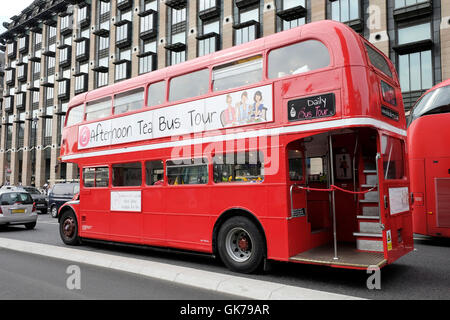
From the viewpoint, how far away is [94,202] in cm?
948

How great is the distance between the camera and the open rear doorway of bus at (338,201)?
5.85 metres

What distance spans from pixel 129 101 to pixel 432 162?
24.2 ft

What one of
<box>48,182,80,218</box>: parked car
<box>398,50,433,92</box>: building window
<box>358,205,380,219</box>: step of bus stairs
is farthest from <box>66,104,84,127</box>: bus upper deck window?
<box>398,50,433,92</box>: building window

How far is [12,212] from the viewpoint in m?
14.2

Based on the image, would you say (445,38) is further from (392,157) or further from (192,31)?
(192,31)

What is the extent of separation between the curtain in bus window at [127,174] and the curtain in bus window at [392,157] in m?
4.98

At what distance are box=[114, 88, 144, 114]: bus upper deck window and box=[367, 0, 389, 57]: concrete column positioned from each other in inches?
656

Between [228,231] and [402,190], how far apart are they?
3.06 metres

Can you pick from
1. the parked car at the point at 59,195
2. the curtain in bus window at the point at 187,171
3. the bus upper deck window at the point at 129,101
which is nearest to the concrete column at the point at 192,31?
the parked car at the point at 59,195

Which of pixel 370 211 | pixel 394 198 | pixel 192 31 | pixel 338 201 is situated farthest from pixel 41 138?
pixel 394 198

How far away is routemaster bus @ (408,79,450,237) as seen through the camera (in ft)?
29.5

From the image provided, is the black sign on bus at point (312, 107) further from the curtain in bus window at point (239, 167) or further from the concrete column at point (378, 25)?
the concrete column at point (378, 25)

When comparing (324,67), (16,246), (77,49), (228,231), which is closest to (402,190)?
(324,67)
